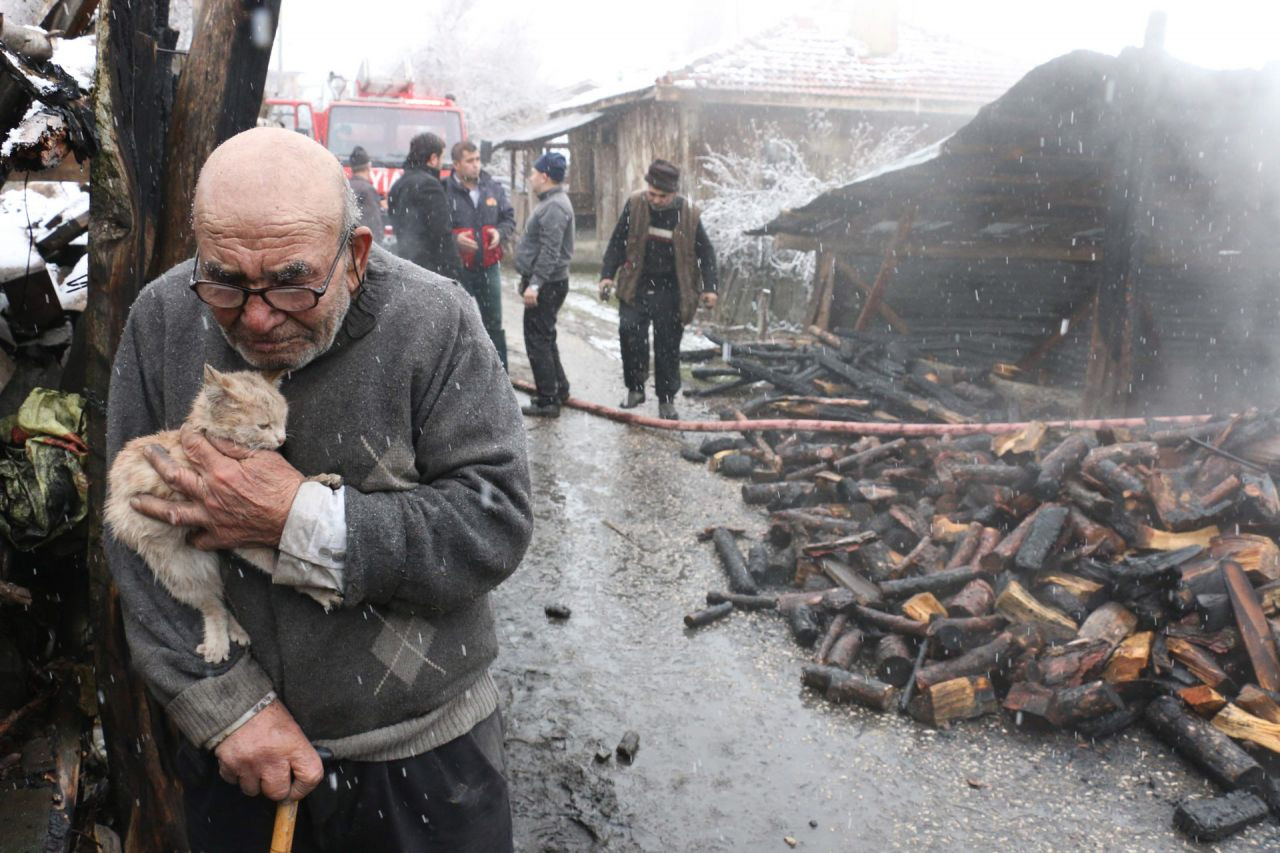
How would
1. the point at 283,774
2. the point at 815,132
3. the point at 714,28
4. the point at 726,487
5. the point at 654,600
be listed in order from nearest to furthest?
the point at 283,774, the point at 654,600, the point at 726,487, the point at 815,132, the point at 714,28

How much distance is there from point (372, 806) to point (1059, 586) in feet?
13.7

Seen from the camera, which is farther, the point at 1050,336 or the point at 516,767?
the point at 1050,336

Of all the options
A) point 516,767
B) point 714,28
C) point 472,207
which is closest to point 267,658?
point 516,767

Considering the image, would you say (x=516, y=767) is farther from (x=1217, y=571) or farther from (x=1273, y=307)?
(x=1273, y=307)

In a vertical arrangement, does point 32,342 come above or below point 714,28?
below

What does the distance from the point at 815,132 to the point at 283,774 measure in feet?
67.1

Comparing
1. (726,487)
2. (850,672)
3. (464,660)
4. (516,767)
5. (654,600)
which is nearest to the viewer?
(464,660)

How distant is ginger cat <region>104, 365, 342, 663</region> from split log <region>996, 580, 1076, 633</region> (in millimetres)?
4089

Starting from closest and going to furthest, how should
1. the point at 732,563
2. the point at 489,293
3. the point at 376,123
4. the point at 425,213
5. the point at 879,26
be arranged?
the point at 732,563 < the point at 425,213 < the point at 489,293 < the point at 376,123 < the point at 879,26

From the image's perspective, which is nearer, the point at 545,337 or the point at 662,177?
the point at 662,177

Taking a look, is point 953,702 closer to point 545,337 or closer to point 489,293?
point 545,337

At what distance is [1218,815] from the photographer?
350cm

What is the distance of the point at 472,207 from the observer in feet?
30.1

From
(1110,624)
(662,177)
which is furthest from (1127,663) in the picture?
(662,177)
